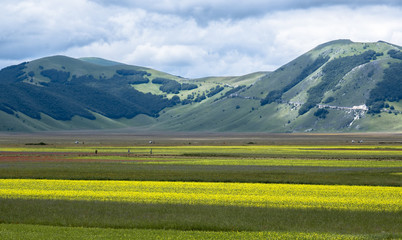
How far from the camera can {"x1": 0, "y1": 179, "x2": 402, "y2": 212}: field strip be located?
3856 cm

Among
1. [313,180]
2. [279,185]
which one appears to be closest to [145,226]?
[279,185]

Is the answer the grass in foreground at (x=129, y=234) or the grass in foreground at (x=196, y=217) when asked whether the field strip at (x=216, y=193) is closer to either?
the grass in foreground at (x=196, y=217)

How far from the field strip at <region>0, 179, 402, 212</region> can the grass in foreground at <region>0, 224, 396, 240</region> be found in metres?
8.58

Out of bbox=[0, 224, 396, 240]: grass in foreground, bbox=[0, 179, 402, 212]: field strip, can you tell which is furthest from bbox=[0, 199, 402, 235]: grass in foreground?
bbox=[0, 179, 402, 212]: field strip

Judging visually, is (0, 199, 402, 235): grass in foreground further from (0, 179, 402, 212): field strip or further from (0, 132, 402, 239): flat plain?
(0, 179, 402, 212): field strip

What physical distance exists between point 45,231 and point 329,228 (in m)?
15.6

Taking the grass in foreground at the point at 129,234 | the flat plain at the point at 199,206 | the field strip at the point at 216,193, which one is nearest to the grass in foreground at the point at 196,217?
the flat plain at the point at 199,206

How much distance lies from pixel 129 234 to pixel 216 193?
1656 centimetres

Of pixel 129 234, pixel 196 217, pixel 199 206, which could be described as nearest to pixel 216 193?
pixel 199 206

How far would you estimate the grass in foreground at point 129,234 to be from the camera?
27.4 m

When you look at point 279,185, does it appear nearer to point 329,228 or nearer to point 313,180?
point 313,180

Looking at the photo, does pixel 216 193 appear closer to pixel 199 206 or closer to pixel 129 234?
pixel 199 206

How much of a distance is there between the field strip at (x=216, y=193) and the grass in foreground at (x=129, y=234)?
858 centimetres

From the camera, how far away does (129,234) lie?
28359mm
